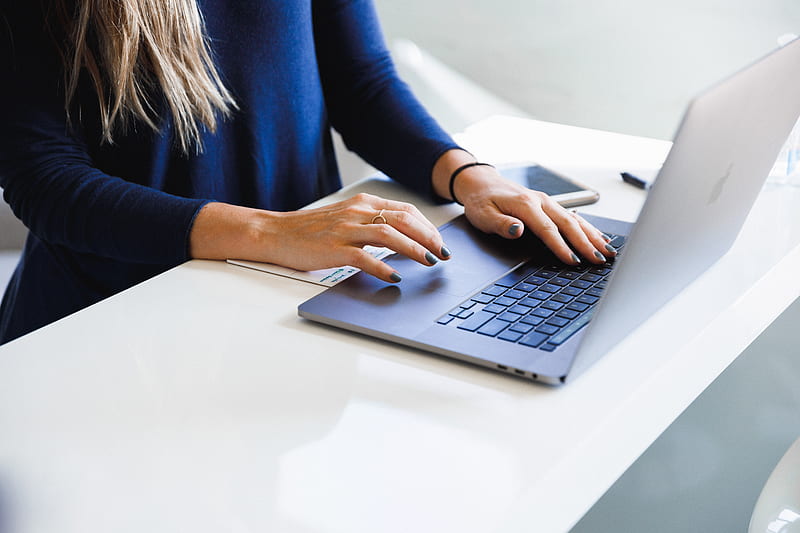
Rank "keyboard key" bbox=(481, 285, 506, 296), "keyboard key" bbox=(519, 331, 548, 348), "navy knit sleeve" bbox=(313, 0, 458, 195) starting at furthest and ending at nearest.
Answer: "navy knit sleeve" bbox=(313, 0, 458, 195), "keyboard key" bbox=(481, 285, 506, 296), "keyboard key" bbox=(519, 331, 548, 348)

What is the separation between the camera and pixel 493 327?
68 cm

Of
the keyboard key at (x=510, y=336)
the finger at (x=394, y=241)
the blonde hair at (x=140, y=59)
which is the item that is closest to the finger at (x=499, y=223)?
the finger at (x=394, y=241)

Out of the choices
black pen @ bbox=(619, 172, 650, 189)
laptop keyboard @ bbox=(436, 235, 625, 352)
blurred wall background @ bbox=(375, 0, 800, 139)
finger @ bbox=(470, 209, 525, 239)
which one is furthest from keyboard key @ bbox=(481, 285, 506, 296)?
blurred wall background @ bbox=(375, 0, 800, 139)

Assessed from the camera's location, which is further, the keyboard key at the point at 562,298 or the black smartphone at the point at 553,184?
the black smartphone at the point at 553,184

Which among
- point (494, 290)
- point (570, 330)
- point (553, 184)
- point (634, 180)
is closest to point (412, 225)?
point (494, 290)

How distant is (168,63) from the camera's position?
991 mm

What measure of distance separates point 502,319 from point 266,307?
22 cm

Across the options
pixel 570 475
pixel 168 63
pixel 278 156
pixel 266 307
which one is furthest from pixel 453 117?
pixel 570 475

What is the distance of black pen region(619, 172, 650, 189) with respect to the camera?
3.60 feet

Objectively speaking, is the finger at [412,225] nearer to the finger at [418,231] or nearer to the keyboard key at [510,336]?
the finger at [418,231]

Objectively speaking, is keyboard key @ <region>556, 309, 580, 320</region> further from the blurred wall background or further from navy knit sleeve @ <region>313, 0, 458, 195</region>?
the blurred wall background

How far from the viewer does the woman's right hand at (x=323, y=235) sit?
31.5 inches

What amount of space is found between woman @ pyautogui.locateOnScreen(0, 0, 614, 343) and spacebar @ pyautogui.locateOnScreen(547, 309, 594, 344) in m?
0.14

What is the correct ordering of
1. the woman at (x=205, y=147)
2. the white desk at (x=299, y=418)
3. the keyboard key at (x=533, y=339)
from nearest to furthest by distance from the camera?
1. the white desk at (x=299, y=418)
2. the keyboard key at (x=533, y=339)
3. the woman at (x=205, y=147)
